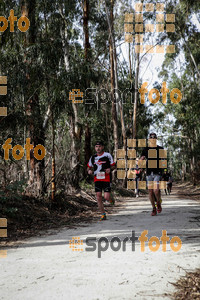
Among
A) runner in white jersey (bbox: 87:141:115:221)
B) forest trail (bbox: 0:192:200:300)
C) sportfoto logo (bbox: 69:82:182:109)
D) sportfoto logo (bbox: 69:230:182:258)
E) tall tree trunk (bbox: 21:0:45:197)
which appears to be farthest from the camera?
sportfoto logo (bbox: 69:82:182:109)

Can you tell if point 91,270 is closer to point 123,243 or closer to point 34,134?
point 123,243

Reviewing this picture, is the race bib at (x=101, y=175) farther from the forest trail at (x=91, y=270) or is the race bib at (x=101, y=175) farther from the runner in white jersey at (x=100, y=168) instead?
the forest trail at (x=91, y=270)

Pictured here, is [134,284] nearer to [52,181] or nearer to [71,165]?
[52,181]

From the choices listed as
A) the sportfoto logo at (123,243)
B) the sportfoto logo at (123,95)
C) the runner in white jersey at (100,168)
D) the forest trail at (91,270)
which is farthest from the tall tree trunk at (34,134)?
the sportfoto logo at (123,243)

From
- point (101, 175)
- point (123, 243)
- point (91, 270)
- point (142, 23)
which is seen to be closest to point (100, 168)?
point (101, 175)

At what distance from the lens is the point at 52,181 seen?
837 centimetres

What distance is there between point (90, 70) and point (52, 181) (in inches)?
121

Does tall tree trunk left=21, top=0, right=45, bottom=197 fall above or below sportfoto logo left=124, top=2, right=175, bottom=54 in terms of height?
below

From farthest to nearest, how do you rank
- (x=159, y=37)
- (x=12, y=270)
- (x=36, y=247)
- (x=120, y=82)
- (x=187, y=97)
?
1. (x=187, y=97)
2. (x=120, y=82)
3. (x=159, y=37)
4. (x=36, y=247)
5. (x=12, y=270)

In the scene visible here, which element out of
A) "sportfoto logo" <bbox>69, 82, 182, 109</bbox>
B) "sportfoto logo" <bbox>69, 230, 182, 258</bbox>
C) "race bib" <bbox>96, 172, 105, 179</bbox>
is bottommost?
"sportfoto logo" <bbox>69, 230, 182, 258</bbox>

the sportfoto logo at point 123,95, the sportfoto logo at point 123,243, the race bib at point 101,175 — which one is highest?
the sportfoto logo at point 123,95

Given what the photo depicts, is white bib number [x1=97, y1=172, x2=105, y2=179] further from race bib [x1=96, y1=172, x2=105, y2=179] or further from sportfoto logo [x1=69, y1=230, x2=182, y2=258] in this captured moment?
sportfoto logo [x1=69, y1=230, x2=182, y2=258]

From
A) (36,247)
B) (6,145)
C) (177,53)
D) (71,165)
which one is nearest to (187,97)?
(177,53)

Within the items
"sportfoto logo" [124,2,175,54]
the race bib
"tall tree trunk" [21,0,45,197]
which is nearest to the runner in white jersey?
the race bib
